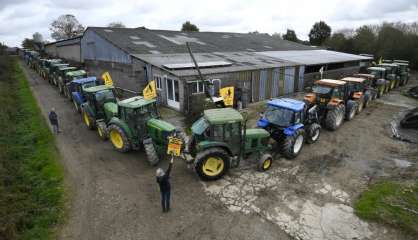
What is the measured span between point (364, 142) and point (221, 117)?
24.2ft

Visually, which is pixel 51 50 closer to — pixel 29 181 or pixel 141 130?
pixel 29 181

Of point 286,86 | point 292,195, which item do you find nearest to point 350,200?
point 292,195

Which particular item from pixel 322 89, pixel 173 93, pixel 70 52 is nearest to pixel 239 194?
pixel 322 89

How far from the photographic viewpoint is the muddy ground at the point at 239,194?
19.7 ft

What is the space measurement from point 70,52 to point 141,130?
26236mm

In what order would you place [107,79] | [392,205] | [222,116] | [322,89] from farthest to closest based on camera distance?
1. [107,79]
2. [322,89]
3. [222,116]
4. [392,205]

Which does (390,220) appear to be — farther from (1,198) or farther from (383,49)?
(383,49)

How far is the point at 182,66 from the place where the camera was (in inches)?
596

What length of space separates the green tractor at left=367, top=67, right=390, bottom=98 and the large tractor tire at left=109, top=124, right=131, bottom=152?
1824 centimetres

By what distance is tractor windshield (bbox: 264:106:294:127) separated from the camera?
9148 mm

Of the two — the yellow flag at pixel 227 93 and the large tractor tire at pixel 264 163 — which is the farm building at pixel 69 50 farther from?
the large tractor tire at pixel 264 163

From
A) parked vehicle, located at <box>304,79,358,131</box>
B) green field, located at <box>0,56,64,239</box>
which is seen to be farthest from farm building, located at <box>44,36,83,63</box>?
parked vehicle, located at <box>304,79,358,131</box>

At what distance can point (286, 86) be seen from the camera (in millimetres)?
19938

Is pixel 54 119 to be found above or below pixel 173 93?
below
